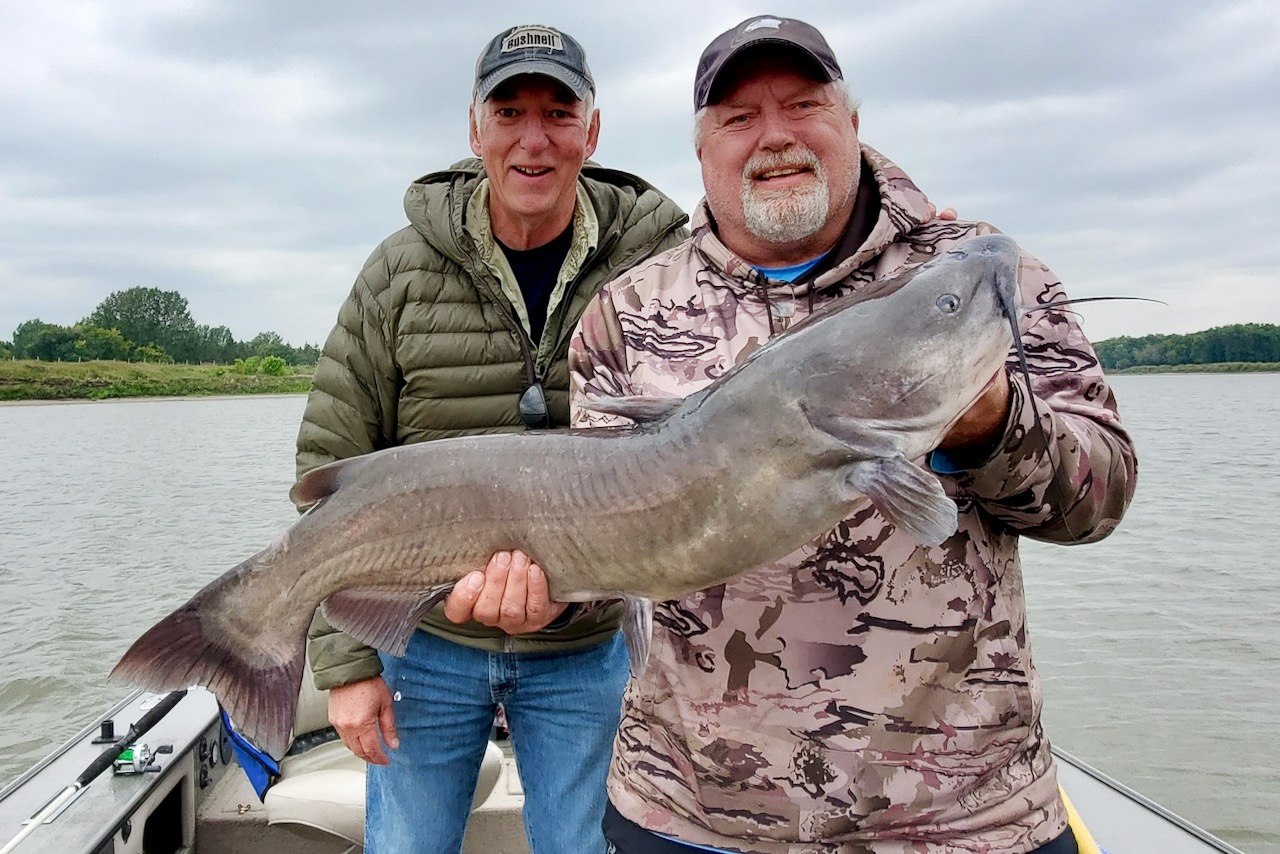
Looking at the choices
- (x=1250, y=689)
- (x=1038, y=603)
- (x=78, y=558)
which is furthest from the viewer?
(x=78, y=558)

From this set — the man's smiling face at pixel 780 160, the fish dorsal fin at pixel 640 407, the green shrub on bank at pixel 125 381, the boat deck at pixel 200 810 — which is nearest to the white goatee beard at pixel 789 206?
the man's smiling face at pixel 780 160

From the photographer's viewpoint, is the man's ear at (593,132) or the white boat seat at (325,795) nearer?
the man's ear at (593,132)

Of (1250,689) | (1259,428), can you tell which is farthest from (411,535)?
(1259,428)

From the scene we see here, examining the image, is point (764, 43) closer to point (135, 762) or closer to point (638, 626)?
point (638, 626)

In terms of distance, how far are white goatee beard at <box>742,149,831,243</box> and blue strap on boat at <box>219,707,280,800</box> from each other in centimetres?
198

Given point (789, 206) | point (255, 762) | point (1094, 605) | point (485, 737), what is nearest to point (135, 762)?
point (255, 762)

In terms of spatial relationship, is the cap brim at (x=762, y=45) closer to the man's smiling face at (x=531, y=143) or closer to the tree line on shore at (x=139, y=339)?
the man's smiling face at (x=531, y=143)

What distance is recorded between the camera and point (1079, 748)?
7.26m

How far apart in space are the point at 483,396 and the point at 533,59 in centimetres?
104

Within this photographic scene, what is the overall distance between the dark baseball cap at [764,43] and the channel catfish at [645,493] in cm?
75

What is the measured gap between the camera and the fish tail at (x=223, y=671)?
2.20 metres

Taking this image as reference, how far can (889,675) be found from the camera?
1963mm

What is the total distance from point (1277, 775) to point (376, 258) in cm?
743

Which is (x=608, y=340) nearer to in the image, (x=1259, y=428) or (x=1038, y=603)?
(x=1038, y=603)
